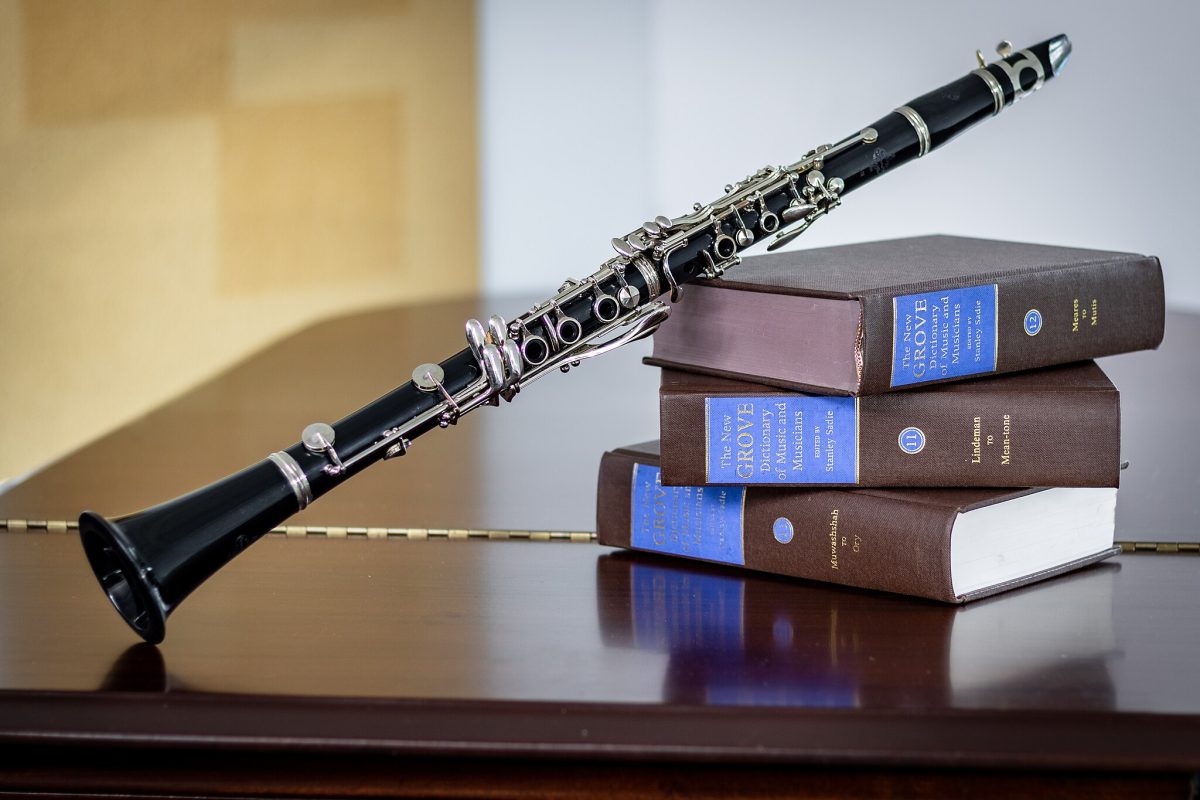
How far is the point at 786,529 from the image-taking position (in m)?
0.82

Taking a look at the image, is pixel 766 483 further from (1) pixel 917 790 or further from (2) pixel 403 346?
(2) pixel 403 346

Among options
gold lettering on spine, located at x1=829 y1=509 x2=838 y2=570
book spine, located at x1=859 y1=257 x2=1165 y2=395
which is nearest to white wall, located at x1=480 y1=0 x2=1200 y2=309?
book spine, located at x1=859 y1=257 x2=1165 y2=395

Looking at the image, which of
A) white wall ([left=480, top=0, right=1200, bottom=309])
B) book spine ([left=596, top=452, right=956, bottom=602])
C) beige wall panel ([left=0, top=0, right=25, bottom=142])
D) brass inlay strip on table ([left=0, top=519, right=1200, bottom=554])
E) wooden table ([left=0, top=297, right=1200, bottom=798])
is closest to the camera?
wooden table ([left=0, top=297, right=1200, bottom=798])

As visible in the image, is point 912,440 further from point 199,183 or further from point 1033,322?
point 199,183

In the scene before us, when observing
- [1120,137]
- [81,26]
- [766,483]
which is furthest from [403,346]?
[1120,137]

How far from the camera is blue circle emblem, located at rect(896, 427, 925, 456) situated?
801 mm

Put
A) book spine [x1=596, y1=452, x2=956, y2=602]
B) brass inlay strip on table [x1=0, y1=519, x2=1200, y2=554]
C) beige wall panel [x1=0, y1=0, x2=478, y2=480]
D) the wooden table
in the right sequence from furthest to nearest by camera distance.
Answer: beige wall panel [x1=0, y1=0, x2=478, y2=480] < brass inlay strip on table [x1=0, y1=519, x2=1200, y2=554] < book spine [x1=596, y1=452, x2=956, y2=602] < the wooden table

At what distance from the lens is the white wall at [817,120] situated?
297 centimetres

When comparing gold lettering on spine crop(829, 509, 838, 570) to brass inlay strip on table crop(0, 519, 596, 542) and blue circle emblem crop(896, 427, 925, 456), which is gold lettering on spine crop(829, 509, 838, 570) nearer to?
blue circle emblem crop(896, 427, 925, 456)

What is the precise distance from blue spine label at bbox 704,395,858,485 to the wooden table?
0.07m

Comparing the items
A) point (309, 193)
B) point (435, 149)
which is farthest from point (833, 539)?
point (435, 149)

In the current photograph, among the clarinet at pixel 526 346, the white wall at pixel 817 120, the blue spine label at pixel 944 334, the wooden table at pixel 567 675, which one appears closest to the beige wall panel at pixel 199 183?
the white wall at pixel 817 120

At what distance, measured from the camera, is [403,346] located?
1893mm

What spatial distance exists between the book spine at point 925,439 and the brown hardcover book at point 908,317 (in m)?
0.02
